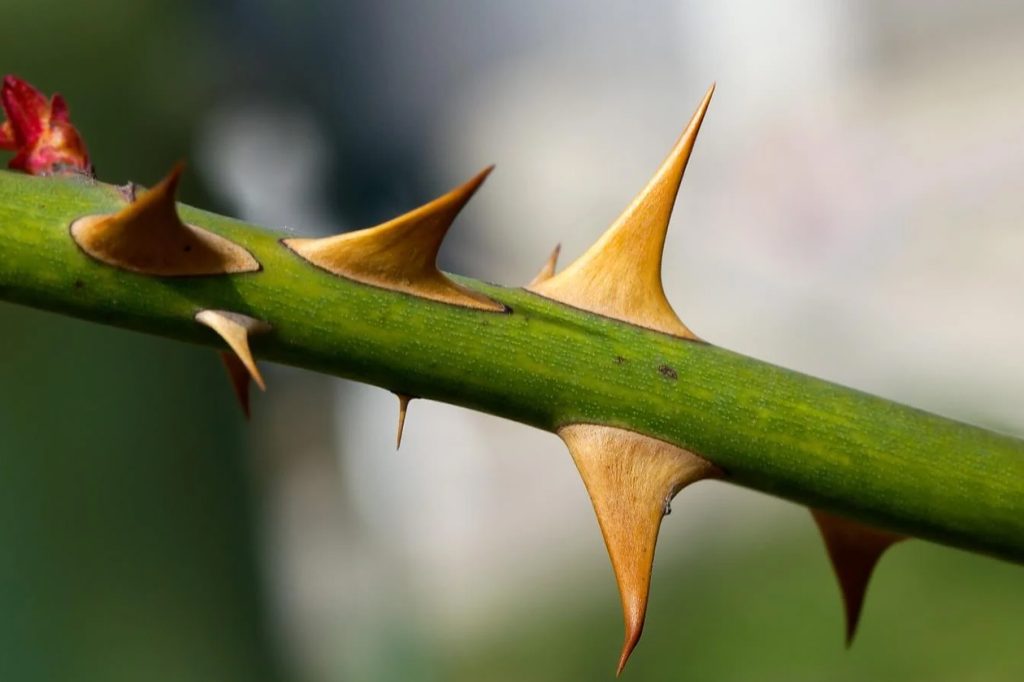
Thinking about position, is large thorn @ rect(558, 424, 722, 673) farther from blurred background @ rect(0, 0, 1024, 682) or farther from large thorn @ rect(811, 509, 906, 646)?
blurred background @ rect(0, 0, 1024, 682)

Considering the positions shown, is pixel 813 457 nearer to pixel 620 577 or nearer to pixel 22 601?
pixel 620 577

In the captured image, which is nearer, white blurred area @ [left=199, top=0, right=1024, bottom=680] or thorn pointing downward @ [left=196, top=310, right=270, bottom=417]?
thorn pointing downward @ [left=196, top=310, right=270, bottom=417]

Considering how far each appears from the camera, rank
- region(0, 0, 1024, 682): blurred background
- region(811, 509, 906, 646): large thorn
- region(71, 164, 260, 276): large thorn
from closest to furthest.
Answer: region(71, 164, 260, 276): large thorn, region(811, 509, 906, 646): large thorn, region(0, 0, 1024, 682): blurred background

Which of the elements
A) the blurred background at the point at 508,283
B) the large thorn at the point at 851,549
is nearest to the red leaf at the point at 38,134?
the large thorn at the point at 851,549

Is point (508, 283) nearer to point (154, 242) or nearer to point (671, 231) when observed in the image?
point (671, 231)

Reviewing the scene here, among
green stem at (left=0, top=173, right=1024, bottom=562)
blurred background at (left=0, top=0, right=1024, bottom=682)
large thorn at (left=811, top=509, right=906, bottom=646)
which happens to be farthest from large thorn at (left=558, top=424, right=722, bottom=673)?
blurred background at (left=0, top=0, right=1024, bottom=682)

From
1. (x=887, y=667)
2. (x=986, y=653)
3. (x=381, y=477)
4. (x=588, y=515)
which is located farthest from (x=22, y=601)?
(x=986, y=653)
